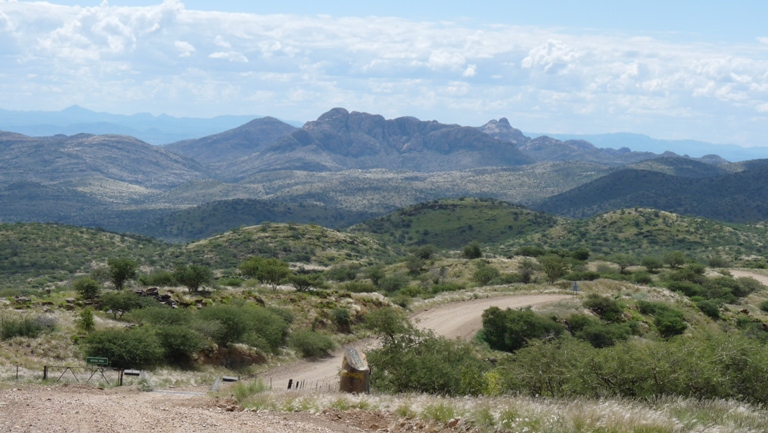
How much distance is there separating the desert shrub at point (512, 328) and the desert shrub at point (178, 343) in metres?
17.9

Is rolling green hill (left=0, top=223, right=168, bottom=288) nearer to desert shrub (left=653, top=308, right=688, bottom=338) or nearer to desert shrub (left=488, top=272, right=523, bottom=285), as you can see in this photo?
desert shrub (left=488, top=272, right=523, bottom=285)

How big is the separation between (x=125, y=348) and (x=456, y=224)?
131043 millimetres

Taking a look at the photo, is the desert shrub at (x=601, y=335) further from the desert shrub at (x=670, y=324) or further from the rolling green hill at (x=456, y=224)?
the rolling green hill at (x=456, y=224)

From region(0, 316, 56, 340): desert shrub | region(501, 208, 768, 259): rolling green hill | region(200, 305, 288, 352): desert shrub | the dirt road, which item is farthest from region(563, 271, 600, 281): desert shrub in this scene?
region(501, 208, 768, 259): rolling green hill

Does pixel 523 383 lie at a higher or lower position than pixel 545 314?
higher

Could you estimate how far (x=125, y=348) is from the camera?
2300cm

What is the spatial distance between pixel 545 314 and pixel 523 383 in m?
26.1

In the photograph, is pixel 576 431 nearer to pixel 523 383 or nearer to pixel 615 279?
pixel 523 383

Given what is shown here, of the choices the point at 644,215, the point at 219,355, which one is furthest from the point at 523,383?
the point at 644,215

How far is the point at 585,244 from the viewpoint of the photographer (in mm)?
111562

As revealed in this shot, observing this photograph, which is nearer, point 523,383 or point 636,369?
point 636,369

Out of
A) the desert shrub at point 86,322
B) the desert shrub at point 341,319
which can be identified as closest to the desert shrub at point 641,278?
the desert shrub at point 341,319

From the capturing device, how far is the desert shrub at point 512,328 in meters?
37.1

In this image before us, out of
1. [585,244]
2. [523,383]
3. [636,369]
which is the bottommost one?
[585,244]
